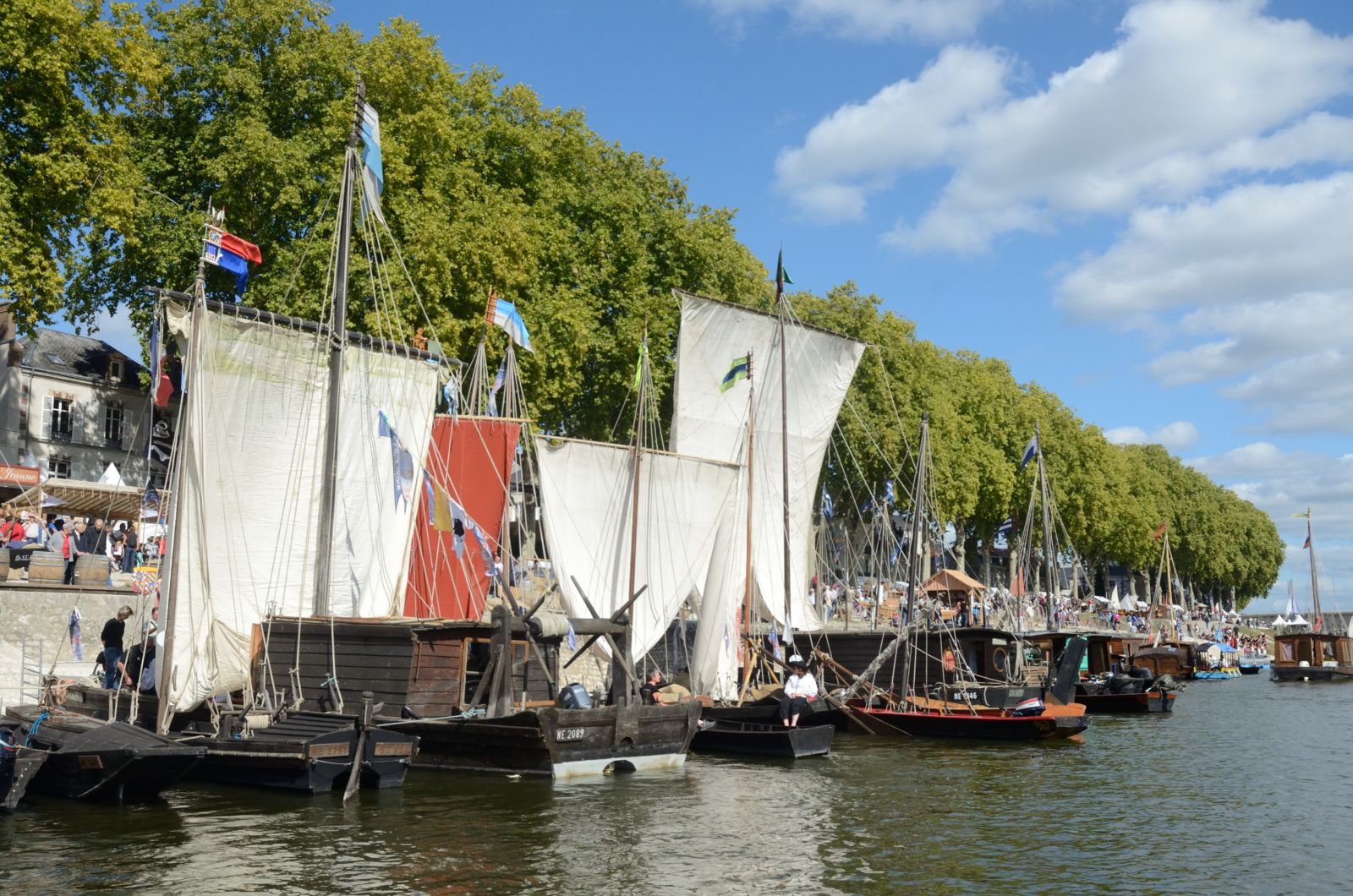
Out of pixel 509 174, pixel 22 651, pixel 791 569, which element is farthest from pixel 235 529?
pixel 509 174

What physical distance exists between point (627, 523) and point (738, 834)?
603 inches

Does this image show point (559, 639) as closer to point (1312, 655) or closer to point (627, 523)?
point (627, 523)

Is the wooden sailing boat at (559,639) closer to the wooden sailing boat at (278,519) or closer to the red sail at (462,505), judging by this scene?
the red sail at (462,505)

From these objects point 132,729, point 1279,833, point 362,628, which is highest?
point 362,628

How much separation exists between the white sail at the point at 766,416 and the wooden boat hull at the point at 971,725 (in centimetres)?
492

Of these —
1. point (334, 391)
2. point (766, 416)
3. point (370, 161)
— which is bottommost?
point (334, 391)

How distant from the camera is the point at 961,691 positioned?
3928cm

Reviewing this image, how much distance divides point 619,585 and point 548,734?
1035 centimetres

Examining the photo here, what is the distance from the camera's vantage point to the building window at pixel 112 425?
5866 cm

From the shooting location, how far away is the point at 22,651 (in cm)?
3070

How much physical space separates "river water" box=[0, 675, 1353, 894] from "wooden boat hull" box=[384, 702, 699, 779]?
1.35 ft

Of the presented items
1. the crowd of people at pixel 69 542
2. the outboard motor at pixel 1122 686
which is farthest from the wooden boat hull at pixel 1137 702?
the crowd of people at pixel 69 542

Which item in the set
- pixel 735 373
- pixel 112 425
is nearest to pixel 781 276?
pixel 735 373

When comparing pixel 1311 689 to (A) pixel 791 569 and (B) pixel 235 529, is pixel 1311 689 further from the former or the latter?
(B) pixel 235 529
